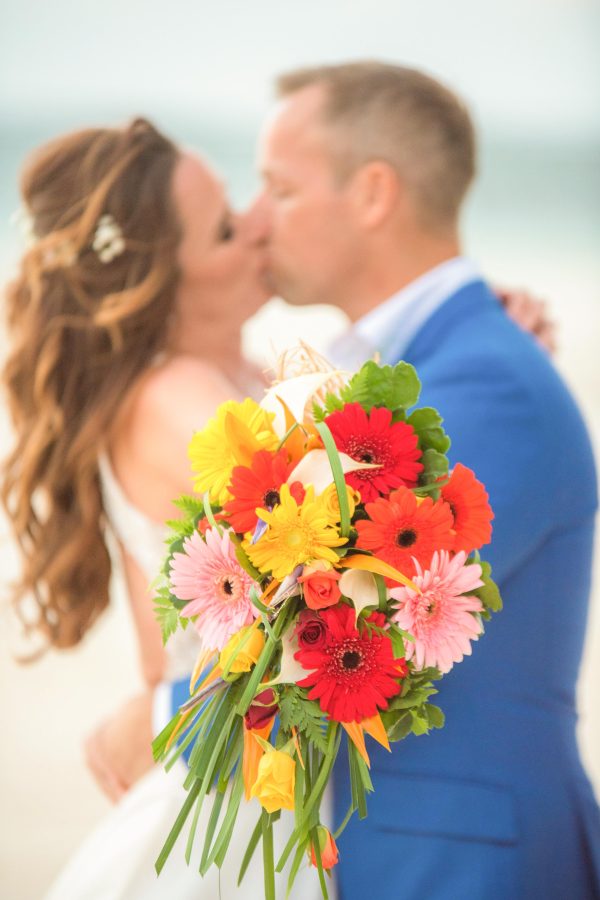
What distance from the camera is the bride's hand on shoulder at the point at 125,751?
6.06 ft

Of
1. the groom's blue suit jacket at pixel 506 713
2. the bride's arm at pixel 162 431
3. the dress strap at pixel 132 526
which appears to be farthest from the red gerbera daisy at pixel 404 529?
the dress strap at pixel 132 526

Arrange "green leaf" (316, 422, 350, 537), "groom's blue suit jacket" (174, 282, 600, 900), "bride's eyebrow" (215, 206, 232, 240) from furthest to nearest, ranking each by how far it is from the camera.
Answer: "bride's eyebrow" (215, 206, 232, 240) → "groom's blue suit jacket" (174, 282, 600, 900) → "green leaf" (316, 422, 350, 537)

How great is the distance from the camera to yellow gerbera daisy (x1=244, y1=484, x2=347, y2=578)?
100 cm

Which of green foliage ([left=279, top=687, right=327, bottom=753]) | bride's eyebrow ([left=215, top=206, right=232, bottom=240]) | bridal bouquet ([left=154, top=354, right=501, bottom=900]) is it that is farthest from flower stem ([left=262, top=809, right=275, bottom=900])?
bride's eyebrow ([left=215, top=206, right=232, bottom=240])

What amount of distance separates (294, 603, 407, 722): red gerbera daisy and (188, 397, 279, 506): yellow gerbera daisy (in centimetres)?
18

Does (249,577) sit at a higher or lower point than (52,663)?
higher

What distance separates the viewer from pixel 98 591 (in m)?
2.02

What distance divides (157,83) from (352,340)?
4899mm

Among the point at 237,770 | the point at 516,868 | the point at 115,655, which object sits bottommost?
the point at 115,655

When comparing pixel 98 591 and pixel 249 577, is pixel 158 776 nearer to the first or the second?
pixel 98 591

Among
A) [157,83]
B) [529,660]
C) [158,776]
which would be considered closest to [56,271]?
[158,776]

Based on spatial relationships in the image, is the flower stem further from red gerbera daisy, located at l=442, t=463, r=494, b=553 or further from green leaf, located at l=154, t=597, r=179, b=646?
red gerbera daisy, located at l=442, t=463, r=494, b=553

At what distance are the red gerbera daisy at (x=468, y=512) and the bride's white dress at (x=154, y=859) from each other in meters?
0.44

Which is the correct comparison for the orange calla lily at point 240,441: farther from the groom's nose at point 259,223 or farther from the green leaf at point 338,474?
the groom's nose at point 259,223
